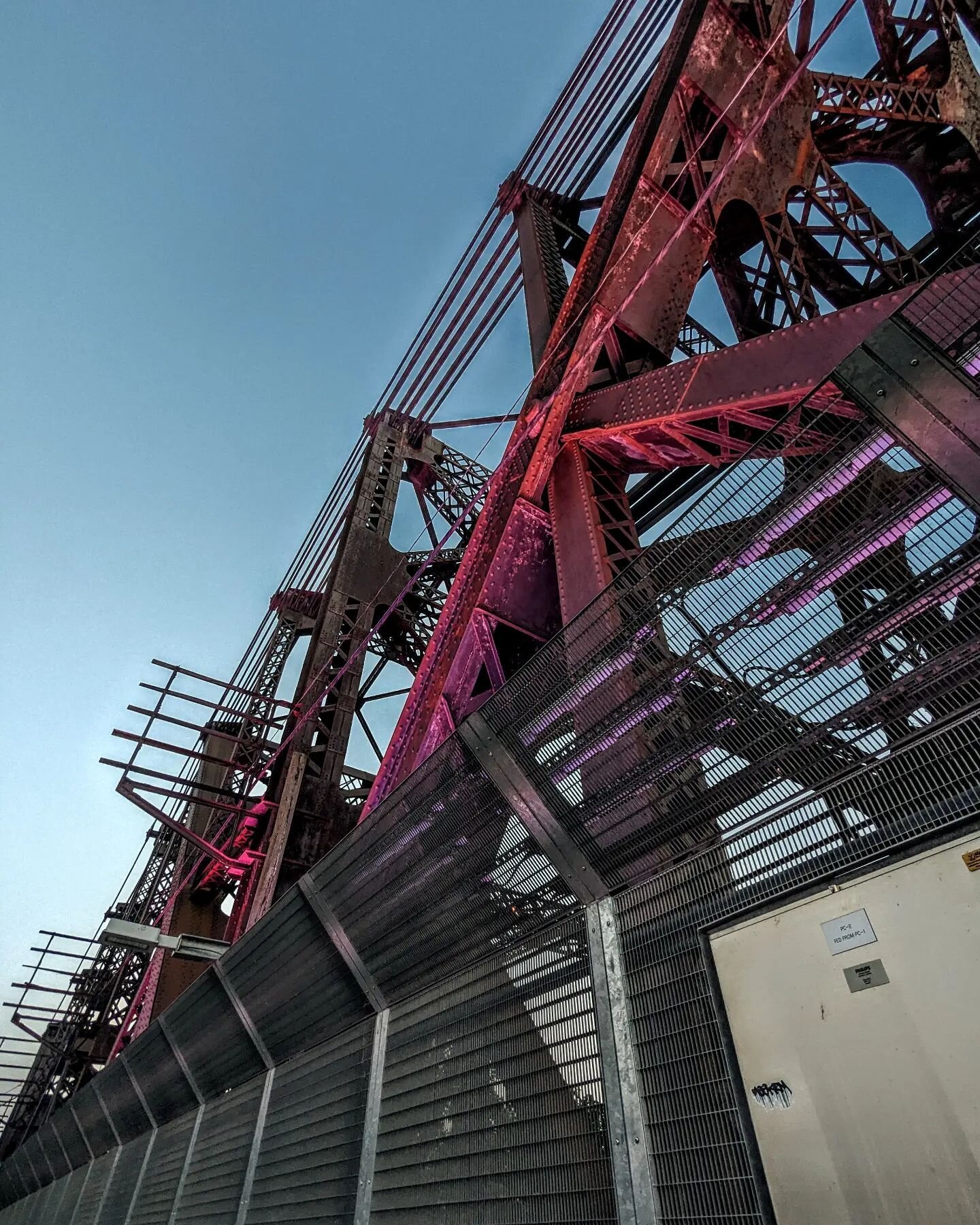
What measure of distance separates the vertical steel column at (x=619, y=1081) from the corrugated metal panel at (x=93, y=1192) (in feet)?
35.1

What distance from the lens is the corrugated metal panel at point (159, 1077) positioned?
7504 millimetres

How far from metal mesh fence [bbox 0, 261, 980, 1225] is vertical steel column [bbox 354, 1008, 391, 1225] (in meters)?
0.01

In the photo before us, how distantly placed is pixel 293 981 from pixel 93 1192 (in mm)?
8788

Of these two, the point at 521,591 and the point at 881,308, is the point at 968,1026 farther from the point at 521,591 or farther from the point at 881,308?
the point at 521,591

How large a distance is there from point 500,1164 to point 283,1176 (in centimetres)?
267

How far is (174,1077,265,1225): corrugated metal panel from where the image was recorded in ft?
A: 18.4

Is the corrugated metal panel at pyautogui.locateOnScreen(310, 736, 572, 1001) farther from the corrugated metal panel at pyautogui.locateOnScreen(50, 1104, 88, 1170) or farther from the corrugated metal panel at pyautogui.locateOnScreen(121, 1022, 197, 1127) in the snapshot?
the corrugated metal panel at pyautogui.locateOnScreen(50, 1104, 88, 1170)

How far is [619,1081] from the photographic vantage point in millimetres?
2594

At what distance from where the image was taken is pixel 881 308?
420 cm

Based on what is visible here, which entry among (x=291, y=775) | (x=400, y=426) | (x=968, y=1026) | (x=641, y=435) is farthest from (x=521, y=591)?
(x=400, y=426)

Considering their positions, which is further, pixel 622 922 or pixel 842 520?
pixel 622 922

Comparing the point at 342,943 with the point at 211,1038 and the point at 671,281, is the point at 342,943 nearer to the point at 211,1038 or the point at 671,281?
the point at 211,1038

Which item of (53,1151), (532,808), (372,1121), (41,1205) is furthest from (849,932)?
(41,1205)

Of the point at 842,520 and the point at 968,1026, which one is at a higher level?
the point at 842,520
